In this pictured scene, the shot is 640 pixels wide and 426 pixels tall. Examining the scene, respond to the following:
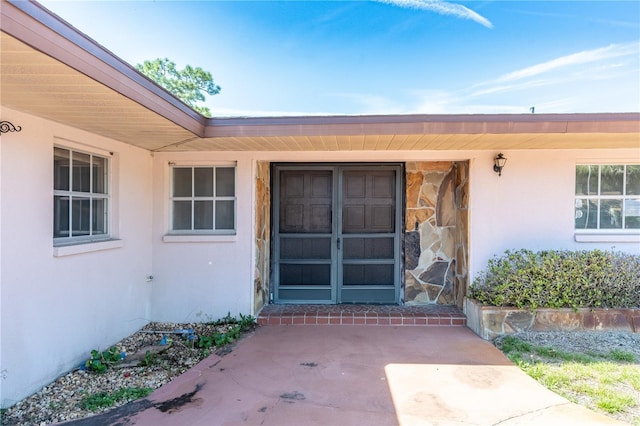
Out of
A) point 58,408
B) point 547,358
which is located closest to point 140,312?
point 58,408

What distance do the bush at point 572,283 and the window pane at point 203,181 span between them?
4110mm

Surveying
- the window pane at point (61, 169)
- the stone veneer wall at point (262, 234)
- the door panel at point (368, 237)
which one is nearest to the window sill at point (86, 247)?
the window pane at point (61, 169)

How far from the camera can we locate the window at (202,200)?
5.09m

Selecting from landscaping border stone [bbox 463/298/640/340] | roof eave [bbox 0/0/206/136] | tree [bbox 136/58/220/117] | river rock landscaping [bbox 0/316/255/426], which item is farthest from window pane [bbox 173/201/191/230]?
tree [bbox 136/58/220/117]

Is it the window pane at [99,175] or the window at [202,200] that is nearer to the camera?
the window pane at [99,175]

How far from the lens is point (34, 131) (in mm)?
3059

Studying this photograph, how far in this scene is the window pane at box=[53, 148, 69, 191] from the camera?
3.44m

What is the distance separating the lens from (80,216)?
3830 mm

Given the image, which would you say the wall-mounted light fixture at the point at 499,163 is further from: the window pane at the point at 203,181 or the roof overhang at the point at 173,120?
the window pane at the point at 203,181

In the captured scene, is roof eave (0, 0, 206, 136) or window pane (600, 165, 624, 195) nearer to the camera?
roof eave (0, 0, 206, 136)

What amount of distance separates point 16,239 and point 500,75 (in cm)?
1159

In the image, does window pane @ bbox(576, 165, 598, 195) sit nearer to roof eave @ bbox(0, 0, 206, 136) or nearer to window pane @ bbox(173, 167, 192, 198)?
roof eave @ bbox(0, 0, 206, 136)

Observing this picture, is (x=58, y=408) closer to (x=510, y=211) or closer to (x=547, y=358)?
(x=547, y=358)

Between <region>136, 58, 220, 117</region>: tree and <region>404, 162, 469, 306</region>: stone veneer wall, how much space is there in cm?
1233
